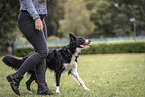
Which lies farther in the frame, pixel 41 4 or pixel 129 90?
pixel 129 90

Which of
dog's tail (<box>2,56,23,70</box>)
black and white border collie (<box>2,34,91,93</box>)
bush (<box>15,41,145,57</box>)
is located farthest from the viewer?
bush (<box>15,41,145,57</box>)

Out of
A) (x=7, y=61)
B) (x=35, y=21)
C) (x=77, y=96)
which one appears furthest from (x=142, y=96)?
(x=7, y=61)

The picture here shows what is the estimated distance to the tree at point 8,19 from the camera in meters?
16.2

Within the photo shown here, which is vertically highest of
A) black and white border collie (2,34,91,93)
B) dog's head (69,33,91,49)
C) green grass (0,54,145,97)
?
dog's head (69,33,91,49)

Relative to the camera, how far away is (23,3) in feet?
10.5

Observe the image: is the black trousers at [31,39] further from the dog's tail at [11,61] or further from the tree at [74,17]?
the tree at [74,17]

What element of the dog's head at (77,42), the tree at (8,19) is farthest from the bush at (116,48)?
the dog's head at (77,42)

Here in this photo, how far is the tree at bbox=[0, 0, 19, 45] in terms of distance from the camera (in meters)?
16.2

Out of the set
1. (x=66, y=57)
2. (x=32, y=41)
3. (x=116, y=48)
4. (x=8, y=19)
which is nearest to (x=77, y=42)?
(x=66, y=57)

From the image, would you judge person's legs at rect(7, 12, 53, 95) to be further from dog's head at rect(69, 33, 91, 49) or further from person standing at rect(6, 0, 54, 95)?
dog's head at rect(69, 33, 91, 49)

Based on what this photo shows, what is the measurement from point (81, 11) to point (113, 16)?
38.1 feet

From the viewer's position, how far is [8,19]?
1694 cm

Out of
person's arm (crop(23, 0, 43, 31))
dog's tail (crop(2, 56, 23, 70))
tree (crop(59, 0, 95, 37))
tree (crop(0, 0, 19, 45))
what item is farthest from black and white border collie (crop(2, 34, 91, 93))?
tree (crop(59, 0, 95, 37))

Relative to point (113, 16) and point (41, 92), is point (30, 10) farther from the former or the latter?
point (113, 16)
